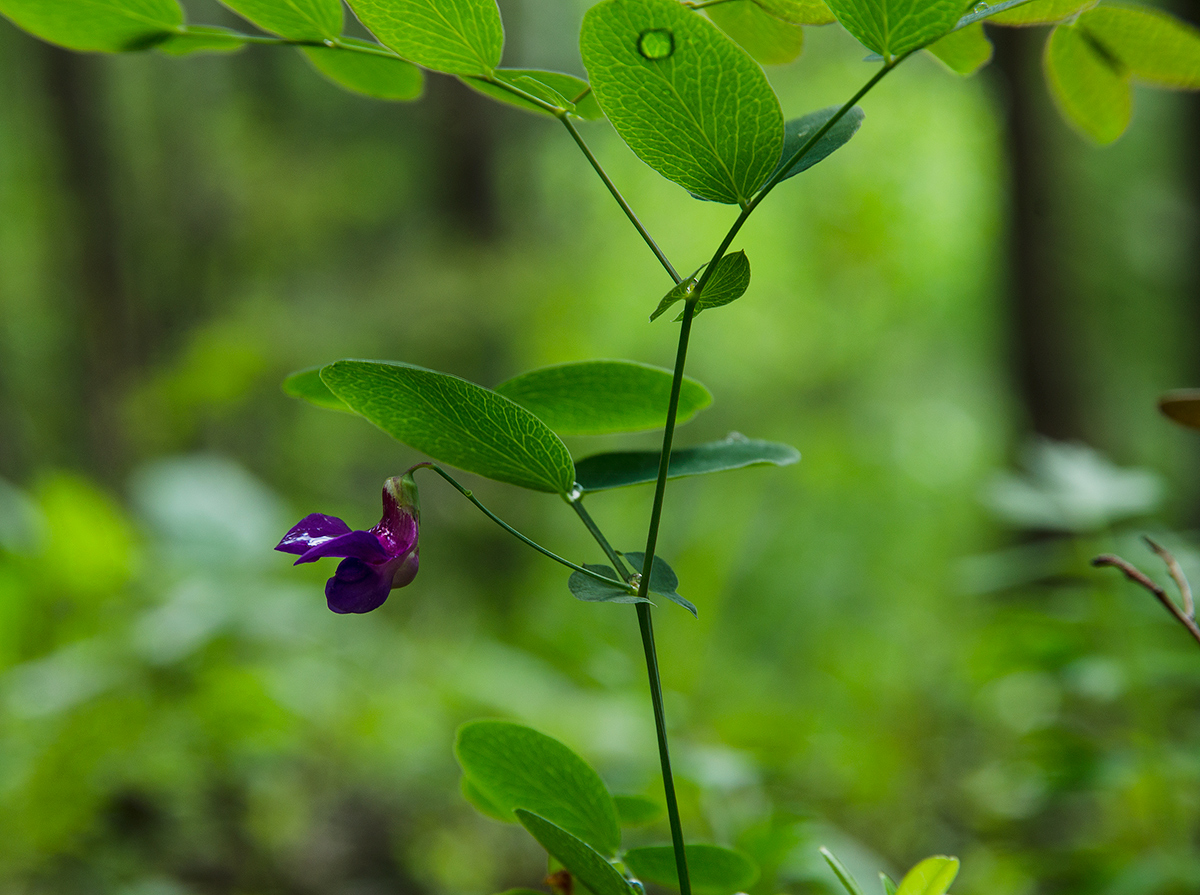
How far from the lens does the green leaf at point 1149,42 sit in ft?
1.27

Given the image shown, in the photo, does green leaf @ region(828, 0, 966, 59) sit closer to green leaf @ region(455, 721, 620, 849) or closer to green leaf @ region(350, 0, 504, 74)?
green leaf @ region(350, 0, 504, 74)

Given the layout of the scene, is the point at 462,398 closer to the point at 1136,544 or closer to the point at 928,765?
the point at 1136,544

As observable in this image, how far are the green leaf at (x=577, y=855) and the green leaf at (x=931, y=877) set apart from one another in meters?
0.10

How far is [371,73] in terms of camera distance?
1.51ft

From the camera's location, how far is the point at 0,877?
41.7 inches

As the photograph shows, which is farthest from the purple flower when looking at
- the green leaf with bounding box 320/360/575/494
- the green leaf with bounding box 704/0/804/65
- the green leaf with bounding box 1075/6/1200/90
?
the green leaf with bounding box 1075/6/1200/90

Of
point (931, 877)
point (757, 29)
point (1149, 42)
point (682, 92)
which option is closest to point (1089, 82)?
point (1149, 42)

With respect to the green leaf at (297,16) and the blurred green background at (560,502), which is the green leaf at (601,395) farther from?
the blurred green background at (560,502)

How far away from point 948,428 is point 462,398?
480cm

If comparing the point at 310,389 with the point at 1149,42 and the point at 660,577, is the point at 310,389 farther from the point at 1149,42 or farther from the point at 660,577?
the point at 1149,42

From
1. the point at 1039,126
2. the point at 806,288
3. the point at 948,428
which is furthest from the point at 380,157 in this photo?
the point at 948,428

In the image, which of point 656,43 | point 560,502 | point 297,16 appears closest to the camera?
point 656,43

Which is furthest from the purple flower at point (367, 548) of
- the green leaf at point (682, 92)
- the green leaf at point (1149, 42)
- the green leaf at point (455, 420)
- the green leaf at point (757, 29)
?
the green leaf at point (1149, 42)

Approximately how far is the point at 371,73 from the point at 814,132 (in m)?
0.26
